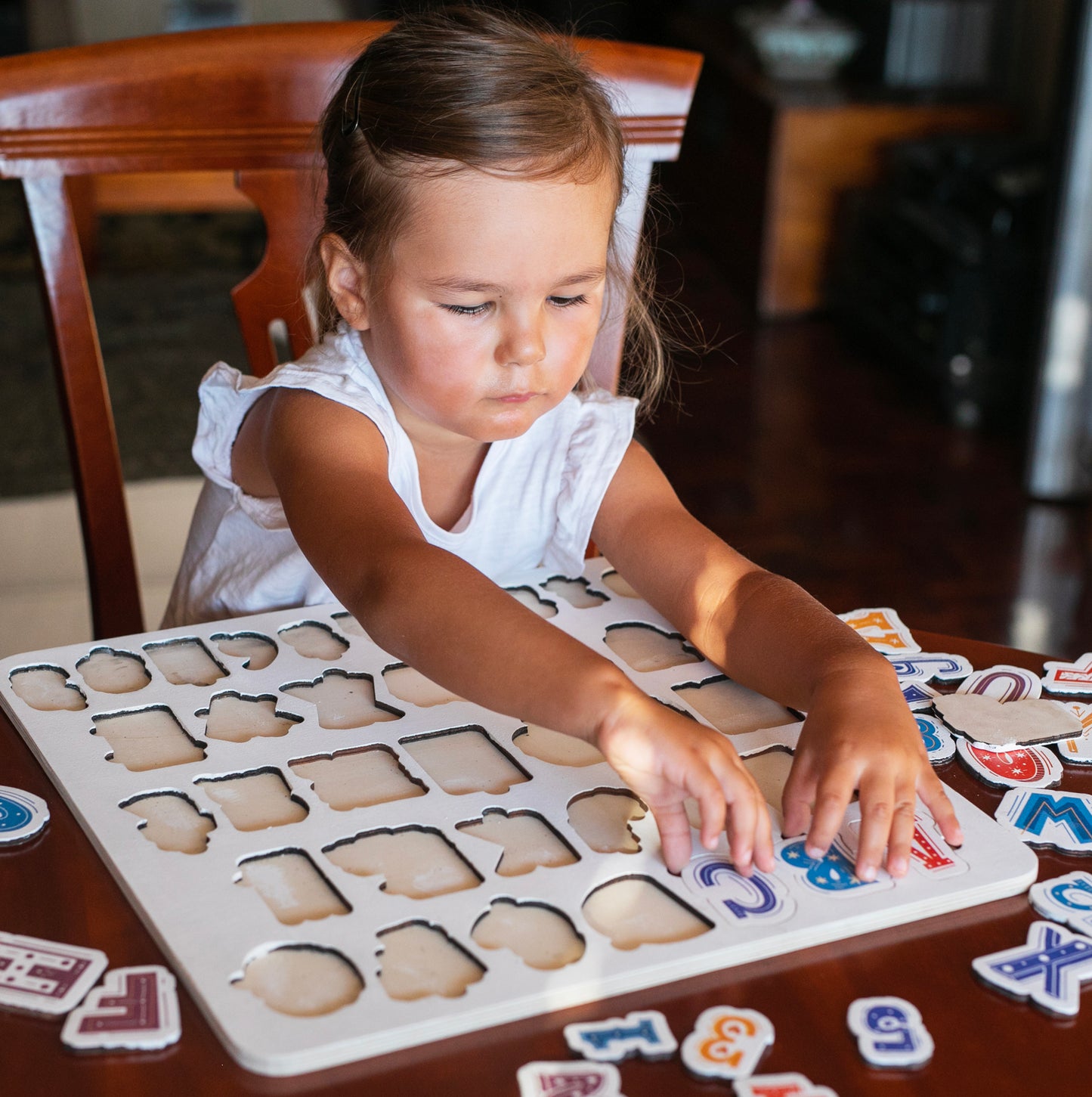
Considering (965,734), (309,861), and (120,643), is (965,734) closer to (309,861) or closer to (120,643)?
(309,861)

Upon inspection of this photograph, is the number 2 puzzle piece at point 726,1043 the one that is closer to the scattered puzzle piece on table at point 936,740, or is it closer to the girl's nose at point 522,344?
the scattered puzzle piece on table at point 936,740

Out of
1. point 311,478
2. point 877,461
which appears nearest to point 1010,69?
point 877,461

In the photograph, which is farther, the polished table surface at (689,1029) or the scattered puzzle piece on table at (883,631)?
the scattered puzzle piece on table at (883,631)

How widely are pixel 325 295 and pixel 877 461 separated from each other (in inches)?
66.2

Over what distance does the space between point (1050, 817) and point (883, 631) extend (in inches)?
7.1

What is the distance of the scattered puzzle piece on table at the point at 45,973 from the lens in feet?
Result: 1.60

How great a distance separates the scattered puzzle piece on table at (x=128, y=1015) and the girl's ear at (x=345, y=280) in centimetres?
50

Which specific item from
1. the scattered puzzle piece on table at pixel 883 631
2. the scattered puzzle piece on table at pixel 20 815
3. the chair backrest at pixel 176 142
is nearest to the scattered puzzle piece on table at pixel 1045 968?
the scattered puzzle piece on table at pixel 883 631

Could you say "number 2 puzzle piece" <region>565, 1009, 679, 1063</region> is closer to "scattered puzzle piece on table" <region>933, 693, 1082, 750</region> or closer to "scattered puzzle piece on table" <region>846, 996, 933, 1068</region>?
"scattered puzzle piece on table" <region>846, 996, 933, 1068</region>

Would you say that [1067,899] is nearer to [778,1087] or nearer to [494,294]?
[778,1087]

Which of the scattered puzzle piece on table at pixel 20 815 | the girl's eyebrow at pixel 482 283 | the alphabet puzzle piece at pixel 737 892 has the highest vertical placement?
the girl's eyebrow at pixel 482 283

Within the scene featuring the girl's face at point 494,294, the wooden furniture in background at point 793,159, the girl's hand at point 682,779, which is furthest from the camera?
the wooden furniture in background at point 793,159

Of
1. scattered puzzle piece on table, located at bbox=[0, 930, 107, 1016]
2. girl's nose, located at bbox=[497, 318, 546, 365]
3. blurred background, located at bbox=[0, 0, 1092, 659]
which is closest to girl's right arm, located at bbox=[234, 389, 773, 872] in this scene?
girl's nose, located at bbox=[497, 318, 546, 365]

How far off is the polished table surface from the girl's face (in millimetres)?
368
